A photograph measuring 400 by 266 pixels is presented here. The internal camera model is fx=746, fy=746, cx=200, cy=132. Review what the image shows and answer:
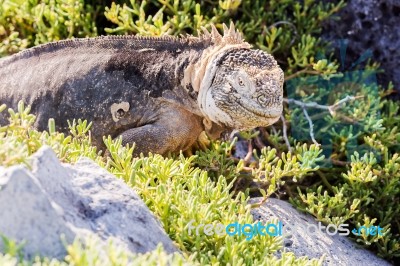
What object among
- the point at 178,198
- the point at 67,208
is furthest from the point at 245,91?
the point at 67,208

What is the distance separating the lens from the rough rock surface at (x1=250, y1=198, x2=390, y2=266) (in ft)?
12.1

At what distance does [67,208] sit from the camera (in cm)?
250

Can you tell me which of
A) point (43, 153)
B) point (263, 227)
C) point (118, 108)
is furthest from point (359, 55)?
point (43, 153)

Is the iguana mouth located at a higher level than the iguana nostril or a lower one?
lower

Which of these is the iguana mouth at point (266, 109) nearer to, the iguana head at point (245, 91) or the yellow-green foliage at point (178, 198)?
the iguana head at point (245, 91)

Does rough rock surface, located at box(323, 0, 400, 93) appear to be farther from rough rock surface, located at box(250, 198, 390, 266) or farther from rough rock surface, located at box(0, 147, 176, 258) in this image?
rough rock surface, located at box(0, 147, 176, 258)

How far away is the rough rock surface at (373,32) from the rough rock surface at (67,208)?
303cm

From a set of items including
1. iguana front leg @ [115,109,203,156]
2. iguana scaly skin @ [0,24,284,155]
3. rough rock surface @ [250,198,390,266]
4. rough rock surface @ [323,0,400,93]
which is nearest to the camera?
rough rock surface @ [250,198,390,266]

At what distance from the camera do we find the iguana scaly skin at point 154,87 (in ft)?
12.4

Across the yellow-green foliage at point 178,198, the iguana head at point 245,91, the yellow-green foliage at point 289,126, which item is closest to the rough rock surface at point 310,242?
the yellow-green foliage at point 289,126

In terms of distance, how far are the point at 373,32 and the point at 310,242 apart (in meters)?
2.14

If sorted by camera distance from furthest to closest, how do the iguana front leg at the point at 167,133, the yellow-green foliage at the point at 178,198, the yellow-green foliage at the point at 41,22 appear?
the yellow-green foliage at the point at 41,22 → the iguana front leg at the point at 167,133 → the yellow-green foliage at the point at 178,198

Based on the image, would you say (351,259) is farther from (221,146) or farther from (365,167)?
(221,146)

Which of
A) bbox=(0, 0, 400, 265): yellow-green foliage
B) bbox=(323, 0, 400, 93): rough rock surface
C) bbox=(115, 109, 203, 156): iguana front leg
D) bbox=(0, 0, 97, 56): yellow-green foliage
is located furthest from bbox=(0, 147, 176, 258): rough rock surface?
bbox=(323, 0, 400, 93): rough rock surface
